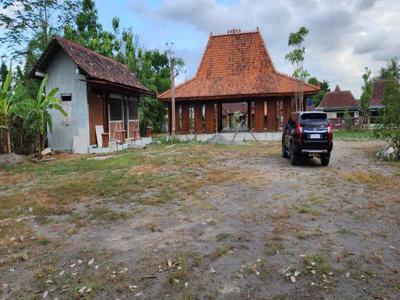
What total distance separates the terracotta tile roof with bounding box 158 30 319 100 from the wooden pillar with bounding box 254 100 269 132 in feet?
3.59

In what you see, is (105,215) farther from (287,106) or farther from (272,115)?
(287,106)

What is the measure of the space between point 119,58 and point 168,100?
920 centimetres

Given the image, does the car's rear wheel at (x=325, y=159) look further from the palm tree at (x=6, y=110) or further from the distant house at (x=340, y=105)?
the distant house at (x=340, y=105)

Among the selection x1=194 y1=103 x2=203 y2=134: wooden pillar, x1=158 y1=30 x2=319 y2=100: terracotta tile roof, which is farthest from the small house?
x1=194 y1=103 x2=203 y2=134: wooden pillar

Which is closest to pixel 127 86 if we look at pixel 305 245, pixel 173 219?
pixel 173 219

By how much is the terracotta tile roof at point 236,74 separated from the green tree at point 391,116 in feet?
27.6

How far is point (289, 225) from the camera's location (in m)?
5.64

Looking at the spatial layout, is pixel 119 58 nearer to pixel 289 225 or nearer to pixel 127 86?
pixel 127 86

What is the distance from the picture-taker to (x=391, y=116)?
1278cm

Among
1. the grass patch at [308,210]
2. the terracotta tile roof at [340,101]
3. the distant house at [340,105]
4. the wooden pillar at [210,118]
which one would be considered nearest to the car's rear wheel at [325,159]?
the grass patch at [308,210]

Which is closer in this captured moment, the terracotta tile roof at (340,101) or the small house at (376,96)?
the small house at (376,96)

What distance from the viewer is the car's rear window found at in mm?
11359

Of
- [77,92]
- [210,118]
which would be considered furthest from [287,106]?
[77,92]

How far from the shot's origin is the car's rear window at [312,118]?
11359mm
